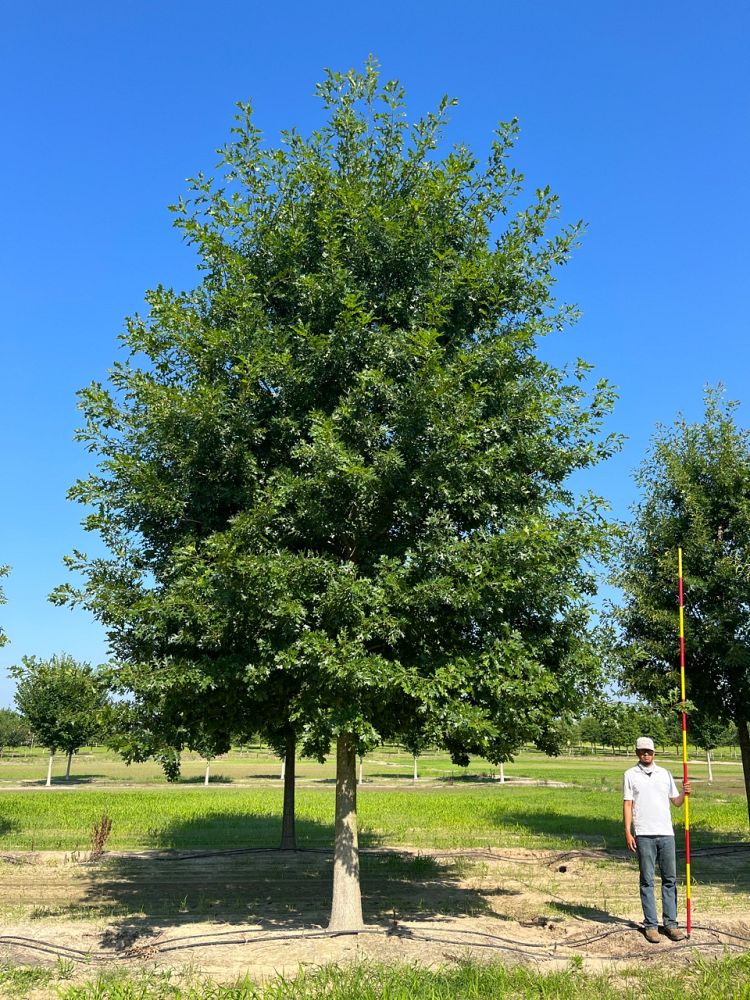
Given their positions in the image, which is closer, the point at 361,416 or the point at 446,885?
the point at 361,416

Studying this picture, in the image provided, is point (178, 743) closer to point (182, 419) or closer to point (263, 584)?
point (263, 584)

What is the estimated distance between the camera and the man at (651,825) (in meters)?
9.30

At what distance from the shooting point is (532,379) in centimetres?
990

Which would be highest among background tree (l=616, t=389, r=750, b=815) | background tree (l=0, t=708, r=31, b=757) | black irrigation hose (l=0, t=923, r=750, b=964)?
background tree (l=616, t=389, r=750, b=815)

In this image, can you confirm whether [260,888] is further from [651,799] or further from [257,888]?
[651,799]

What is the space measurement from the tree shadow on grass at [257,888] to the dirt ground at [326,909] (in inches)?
1.6

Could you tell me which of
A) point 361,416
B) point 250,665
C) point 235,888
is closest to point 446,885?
point 235,888

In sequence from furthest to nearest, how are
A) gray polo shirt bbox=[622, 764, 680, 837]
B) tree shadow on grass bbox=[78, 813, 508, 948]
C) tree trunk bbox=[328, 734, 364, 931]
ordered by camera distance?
tree shadow on grass bbox=[78, 813, 508, 948], gray polo shirt bbox=[622, 764, 680, 837], tree trunk bbox=[328, 734, 364, 931]

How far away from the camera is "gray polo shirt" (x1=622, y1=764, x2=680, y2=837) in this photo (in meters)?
9.59

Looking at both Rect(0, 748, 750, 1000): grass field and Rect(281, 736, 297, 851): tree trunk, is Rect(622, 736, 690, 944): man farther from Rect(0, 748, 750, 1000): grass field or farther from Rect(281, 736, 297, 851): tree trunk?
Rect(281, 736, 297, 851): tree trunk

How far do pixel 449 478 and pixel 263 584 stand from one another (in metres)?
2.44

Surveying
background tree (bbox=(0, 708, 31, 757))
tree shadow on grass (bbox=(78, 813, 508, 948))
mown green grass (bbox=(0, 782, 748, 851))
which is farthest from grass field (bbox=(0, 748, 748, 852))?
background tree (bbox=(0, 708, 31, 757))

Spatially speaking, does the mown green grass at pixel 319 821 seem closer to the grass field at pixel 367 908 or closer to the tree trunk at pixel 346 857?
the grass field at pixel 367 908

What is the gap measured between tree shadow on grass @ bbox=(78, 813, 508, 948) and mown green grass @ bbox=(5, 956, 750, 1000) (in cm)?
234
